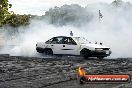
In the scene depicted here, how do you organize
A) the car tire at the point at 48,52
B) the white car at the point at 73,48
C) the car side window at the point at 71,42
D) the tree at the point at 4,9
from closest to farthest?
the white car at the point at 73,48 → the car side window at the point at 71,42 → the car tire at the point at 48,52 → the tree at the point at 4,9

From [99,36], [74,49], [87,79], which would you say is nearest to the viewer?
[87,79]

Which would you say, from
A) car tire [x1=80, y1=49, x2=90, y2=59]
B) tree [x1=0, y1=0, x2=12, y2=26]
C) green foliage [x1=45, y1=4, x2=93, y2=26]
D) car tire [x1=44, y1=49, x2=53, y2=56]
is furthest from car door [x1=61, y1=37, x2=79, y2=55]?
green foliage [x1=45, y1=4, x2=93, y2=26]

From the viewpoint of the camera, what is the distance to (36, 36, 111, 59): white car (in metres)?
23.2

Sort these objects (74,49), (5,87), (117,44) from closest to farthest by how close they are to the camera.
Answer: (5,87) → (74,49) → (117,44)

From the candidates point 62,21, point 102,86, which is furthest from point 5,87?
point 62,21

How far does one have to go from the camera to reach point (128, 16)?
2152 inches

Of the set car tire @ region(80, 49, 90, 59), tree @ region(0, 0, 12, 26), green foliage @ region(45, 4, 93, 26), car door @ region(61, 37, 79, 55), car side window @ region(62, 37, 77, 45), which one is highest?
green foliage @ region(45, 4, 93, 26)

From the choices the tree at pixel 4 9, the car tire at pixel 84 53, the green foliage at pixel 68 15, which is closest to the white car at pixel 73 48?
the car tire at pixel 84 53

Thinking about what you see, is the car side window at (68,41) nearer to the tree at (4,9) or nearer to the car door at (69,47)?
the car door at (69,47)

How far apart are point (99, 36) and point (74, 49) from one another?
2116 cm

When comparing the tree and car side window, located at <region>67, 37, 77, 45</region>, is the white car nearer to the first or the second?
car side window, located at <region>67, 37, 77, 45</region>

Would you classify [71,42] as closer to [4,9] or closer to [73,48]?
[73,48]

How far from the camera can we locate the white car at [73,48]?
76.2ft

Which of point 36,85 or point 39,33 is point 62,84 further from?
point 39,33
